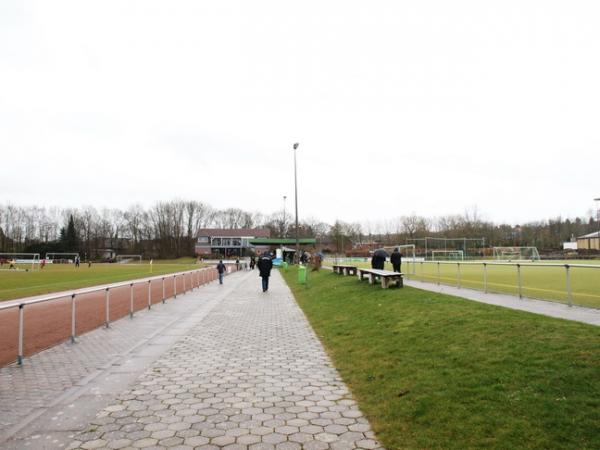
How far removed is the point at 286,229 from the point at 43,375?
11109 centimetres

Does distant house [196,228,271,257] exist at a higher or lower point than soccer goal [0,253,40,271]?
higher

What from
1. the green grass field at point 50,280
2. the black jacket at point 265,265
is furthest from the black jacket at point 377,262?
the green grass field at point 50,280

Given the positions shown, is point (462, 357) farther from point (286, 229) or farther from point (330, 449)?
point (286, 229)

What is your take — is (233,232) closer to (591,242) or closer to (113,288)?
(591,242)

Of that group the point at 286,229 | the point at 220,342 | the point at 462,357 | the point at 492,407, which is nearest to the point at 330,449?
the point at 492,407

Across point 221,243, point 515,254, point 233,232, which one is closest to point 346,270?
point 515,254

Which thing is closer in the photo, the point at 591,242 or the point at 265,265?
the point at 265,265

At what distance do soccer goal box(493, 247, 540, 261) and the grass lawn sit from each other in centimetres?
5409

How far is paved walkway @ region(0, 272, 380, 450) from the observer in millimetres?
4281

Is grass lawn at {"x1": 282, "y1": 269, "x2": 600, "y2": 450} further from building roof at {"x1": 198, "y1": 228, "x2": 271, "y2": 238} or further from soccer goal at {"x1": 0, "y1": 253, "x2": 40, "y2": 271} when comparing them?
building roof at {"x1": 198, "y1": 228, "x2": 271, "y2": 238}

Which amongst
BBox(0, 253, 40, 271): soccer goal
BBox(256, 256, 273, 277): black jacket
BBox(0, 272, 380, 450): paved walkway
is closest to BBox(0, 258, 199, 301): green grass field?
BBox(256, 256, 273, 277): black jacket

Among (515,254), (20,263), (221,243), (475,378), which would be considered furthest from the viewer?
(221,243)

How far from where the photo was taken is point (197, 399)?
5508 mm

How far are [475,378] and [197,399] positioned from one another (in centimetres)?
321
